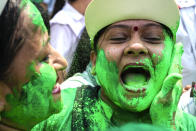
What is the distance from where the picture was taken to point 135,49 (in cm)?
235

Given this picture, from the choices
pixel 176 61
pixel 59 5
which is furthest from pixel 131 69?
pixel 59 5

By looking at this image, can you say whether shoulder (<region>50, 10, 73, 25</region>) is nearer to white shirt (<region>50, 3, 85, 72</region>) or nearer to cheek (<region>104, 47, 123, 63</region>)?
white shirt (<region>50, 3, 85, 72</region>)

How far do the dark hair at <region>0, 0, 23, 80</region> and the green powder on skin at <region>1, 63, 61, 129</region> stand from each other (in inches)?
5.6

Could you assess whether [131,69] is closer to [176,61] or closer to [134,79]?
[134,79]

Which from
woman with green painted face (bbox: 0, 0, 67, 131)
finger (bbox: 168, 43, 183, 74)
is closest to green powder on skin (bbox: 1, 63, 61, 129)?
woman with green painted face (bbox: 0, 0, 67, 131)

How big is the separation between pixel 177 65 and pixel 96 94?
543 mm

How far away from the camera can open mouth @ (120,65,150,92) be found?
2396 mm

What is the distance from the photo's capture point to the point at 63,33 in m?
4.42

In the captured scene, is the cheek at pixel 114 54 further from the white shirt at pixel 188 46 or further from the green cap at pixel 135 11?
the white shirt at pixel 188 46

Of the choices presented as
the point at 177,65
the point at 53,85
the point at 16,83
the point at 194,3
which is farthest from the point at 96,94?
the point at 194,3

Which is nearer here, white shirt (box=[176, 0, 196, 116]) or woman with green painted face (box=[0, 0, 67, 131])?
woman with green painted face (box=[0, 0, 67, 131])

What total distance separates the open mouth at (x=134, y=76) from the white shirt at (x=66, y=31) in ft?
6.15

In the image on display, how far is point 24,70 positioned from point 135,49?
0.76 m

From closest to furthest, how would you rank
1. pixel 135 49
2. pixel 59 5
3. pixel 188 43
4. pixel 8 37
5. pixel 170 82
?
pixel 8 37 → pixel 170 82 → pixel 135 49 → pixel 188 43 → pixel 59 5
